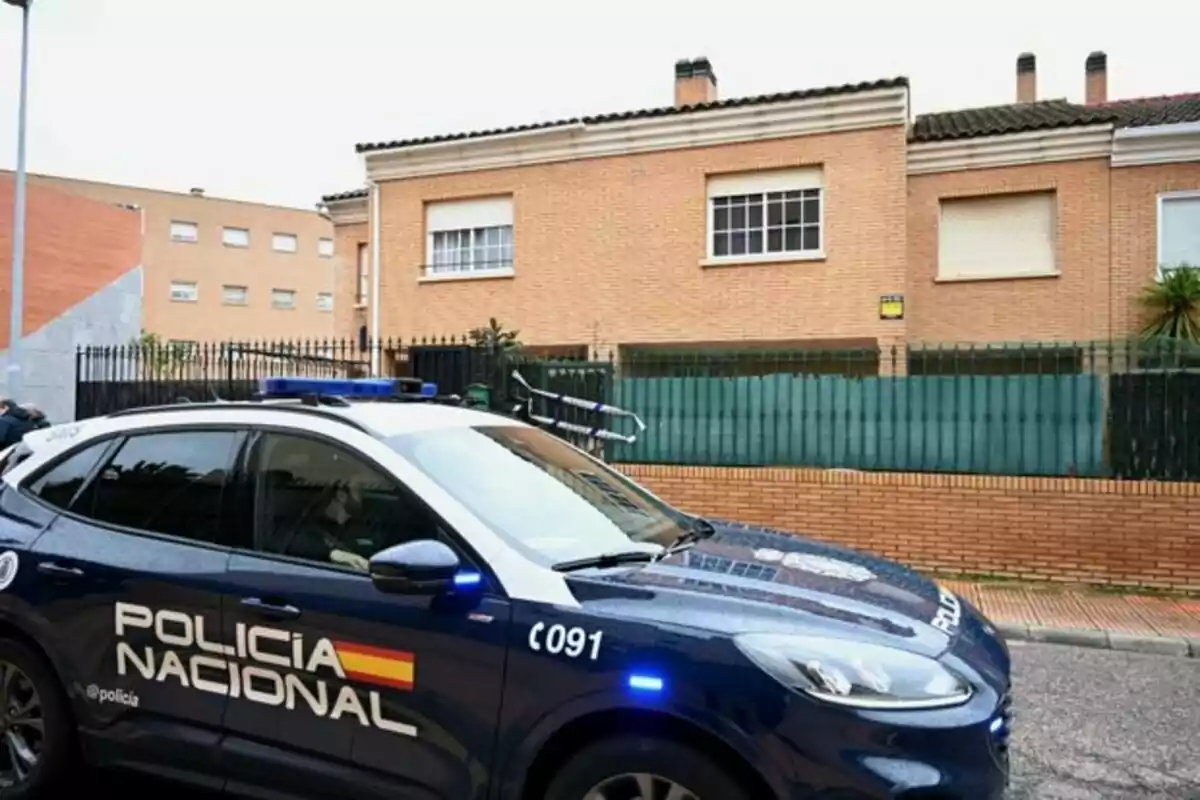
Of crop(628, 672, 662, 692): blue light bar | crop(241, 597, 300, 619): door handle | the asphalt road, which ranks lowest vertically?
the asphalt road

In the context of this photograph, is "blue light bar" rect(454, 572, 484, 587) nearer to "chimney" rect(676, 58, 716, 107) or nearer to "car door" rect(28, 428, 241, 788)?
"car door" rect(28, 428, 241, 788)

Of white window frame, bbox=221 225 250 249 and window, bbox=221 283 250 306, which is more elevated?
white window frame, bbox=221 225 250 249

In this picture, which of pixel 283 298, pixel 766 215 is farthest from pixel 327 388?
pixel 283 298

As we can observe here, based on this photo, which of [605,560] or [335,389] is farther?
[335,389]

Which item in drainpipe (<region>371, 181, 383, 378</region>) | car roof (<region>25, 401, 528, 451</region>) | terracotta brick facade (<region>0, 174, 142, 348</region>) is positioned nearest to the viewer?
car roof (<region>25, 401, 528, 451</region>)

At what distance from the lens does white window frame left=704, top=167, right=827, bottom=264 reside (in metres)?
13.7

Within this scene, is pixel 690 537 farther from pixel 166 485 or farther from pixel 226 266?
pixel 226 266

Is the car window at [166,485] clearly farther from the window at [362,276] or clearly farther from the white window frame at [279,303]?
the white window frame at [279,303]

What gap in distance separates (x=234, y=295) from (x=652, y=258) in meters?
39.4

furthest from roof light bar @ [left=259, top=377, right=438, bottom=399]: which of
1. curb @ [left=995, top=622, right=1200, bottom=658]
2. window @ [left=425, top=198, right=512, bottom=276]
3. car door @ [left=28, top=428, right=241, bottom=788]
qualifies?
window @ [left=425, top=198, right=512, bottom=276]

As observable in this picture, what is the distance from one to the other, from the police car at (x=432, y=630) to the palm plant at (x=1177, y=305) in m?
11.0

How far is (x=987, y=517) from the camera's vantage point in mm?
8656

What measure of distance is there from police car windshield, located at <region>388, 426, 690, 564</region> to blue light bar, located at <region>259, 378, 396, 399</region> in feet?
2.05

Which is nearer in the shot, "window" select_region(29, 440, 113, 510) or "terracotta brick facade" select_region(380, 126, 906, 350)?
"window" select_region(29, 440, 113, 510)
